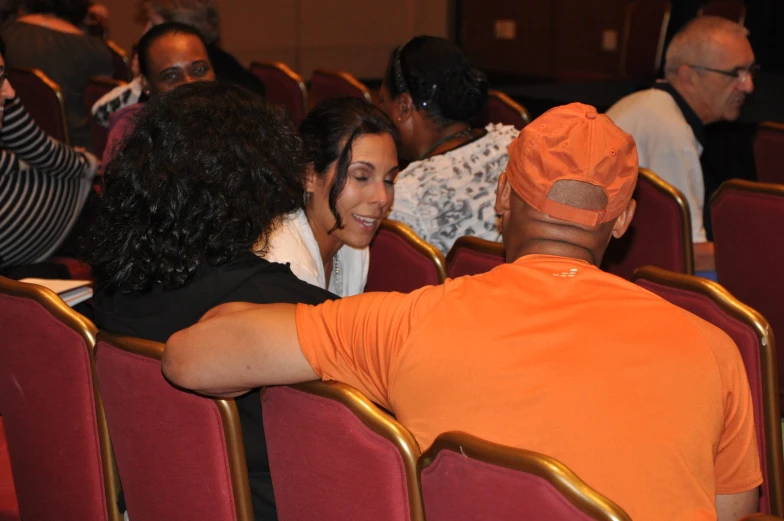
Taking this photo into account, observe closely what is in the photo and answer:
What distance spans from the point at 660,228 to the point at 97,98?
327cm

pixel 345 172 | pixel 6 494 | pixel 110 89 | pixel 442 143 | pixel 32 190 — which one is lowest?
pixel 6 494

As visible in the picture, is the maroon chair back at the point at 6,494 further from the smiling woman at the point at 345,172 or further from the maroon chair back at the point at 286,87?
the maroon chair back at the point at 286,87

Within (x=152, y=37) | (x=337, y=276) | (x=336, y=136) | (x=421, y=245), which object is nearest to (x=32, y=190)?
(x=152, y=37)

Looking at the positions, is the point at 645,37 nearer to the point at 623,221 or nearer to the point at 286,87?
the point at 286,87

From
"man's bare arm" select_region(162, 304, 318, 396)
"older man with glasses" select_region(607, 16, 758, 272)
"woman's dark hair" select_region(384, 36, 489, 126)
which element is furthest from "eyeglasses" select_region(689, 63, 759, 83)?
"man's bare arm" select_region(162, 304, 318, 396)

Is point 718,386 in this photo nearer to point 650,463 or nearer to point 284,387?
point 650,463

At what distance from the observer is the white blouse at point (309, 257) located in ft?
7.48

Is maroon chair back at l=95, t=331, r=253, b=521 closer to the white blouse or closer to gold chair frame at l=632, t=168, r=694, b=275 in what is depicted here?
the white blouse

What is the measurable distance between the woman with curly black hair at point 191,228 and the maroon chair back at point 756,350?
0.71 meters

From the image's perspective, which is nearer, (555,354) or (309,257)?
(555,354)

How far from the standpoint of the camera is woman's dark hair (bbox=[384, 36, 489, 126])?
3.35 m

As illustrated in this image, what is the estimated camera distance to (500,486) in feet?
4.08

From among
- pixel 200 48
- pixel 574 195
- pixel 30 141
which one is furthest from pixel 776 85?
pixel 574 195

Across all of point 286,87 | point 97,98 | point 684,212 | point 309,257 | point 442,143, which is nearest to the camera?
point 309,257
